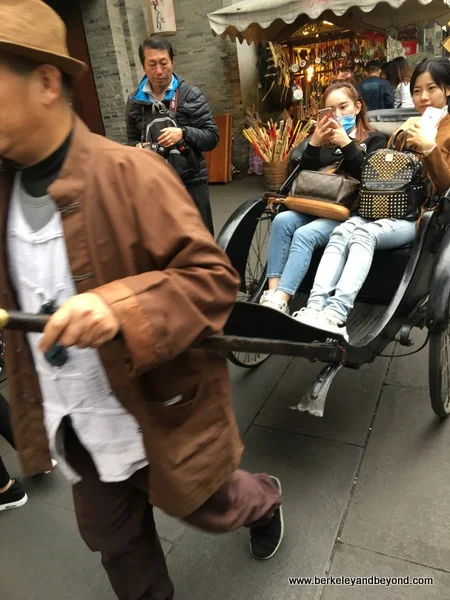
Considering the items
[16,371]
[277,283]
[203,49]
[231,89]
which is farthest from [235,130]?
[16,371]

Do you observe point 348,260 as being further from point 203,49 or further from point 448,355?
point 203,49

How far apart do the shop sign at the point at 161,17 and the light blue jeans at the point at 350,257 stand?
6.91 meters

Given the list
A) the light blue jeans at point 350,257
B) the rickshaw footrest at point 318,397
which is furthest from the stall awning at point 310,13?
the rickshaw footrest at point 318,397

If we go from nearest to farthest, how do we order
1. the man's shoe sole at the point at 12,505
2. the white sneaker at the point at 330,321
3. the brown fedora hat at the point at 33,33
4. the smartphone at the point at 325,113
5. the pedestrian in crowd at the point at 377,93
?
the brown fedora hat at the point at 33,33, the white sneaker at the point at 330,321, the man's shoe sole at the point at 12,505, the smartphone at the point at 325,113, the pedestrian in crowd at the point at 377,93

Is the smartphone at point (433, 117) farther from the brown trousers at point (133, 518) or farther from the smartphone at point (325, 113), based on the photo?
the brown trousers at point (133, 518)

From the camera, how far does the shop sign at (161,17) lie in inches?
312

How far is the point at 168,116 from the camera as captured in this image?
372 centimetres

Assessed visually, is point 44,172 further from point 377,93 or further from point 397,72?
point 397,72

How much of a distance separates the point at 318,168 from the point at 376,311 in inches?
39.6

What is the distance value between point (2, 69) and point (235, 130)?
8.76m

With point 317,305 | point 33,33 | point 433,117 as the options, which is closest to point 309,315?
point 317,305

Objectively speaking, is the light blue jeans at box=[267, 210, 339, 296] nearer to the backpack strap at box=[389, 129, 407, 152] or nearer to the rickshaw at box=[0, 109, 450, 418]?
the rickshaw at box=[0, 109, 450, 418]

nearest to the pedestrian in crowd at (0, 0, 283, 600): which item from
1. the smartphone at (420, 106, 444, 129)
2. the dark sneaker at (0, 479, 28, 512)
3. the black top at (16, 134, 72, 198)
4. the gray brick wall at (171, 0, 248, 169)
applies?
the black top at (16, 134, 72, 198)

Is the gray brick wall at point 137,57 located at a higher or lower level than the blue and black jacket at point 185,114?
higher
